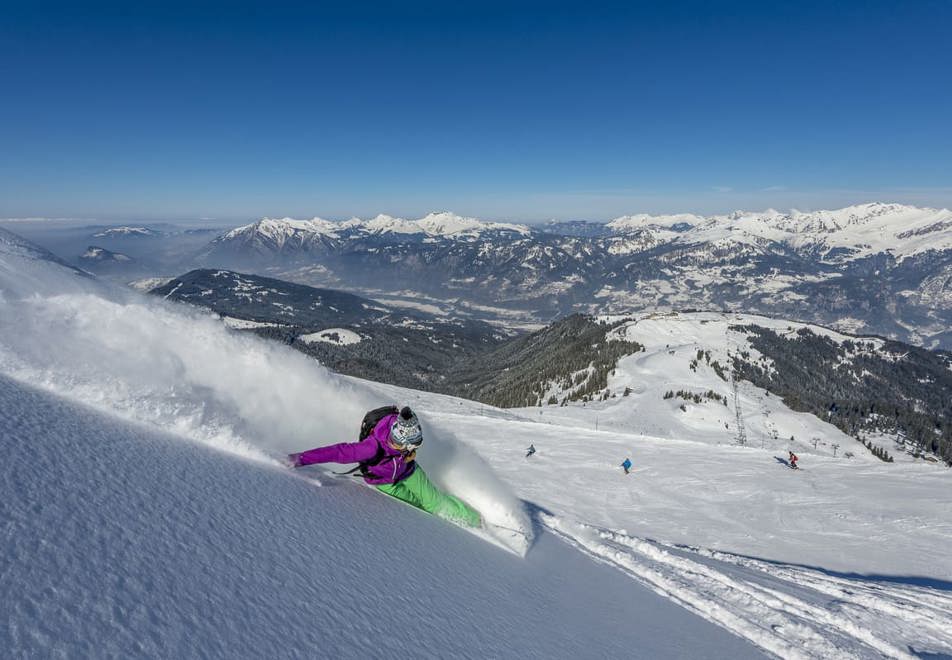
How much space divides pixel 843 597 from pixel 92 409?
1508 cm

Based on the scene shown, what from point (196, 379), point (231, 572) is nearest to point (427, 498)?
point (196, 379)

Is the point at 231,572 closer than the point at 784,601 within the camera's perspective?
Yes

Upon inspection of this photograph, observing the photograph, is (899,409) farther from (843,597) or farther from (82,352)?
(82,352)

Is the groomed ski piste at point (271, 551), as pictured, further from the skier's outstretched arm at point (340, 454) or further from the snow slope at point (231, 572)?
the skier's outstretched arm at point (340, 454)

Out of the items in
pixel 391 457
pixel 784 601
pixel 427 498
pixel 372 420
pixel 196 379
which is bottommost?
pixel 784 601

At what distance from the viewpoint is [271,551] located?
173 inches

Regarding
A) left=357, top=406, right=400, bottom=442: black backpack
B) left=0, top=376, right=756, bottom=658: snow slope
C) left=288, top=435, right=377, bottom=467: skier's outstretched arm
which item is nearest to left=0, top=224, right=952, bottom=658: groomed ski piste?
left=0, top=376, right=756, bottom=658: snow slope

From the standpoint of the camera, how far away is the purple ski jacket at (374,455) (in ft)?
25.7

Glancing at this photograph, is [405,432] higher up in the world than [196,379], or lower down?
lower down

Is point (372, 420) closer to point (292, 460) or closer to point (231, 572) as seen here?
point (292, 460)

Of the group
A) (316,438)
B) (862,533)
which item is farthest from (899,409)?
(316,438)

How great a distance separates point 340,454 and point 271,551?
3.62m

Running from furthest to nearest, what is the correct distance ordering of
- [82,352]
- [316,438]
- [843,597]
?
[843,597] < [316,438] < [82,352]

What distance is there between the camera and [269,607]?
3.52m
